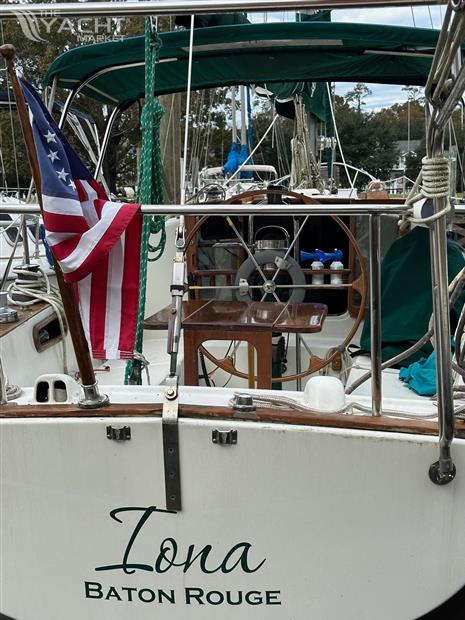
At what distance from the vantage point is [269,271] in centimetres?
373

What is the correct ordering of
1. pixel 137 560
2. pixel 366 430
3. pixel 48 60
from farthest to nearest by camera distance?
pixel 48 60, pixel 137 560, pixel 366 430

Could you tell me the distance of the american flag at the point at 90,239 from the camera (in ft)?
4.94

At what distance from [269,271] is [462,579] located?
2357 mm

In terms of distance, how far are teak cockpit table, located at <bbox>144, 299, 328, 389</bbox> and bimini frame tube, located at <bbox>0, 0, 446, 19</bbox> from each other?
139cm

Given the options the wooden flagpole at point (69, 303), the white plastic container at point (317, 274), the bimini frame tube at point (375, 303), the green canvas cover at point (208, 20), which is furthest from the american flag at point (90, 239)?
the white plastic container at point (317, 274)

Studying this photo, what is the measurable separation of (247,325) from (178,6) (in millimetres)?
1430

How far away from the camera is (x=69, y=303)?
1.61 meters

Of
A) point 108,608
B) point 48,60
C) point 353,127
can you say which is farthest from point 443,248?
point 353,127

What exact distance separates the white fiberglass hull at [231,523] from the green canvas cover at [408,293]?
152cm

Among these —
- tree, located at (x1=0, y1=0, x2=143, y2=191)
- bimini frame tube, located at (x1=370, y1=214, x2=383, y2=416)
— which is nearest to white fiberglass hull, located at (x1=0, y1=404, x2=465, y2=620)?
bimini frame tube, located at (x1=370, y1=214, x2=383, y2=416)

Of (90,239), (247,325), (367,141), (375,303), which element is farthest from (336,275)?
(367,141)

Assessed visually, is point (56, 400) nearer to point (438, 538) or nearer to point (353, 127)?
point (438, 538)

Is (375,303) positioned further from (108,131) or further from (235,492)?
(108,131)

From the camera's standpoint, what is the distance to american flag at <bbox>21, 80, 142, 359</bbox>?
1507 mm
